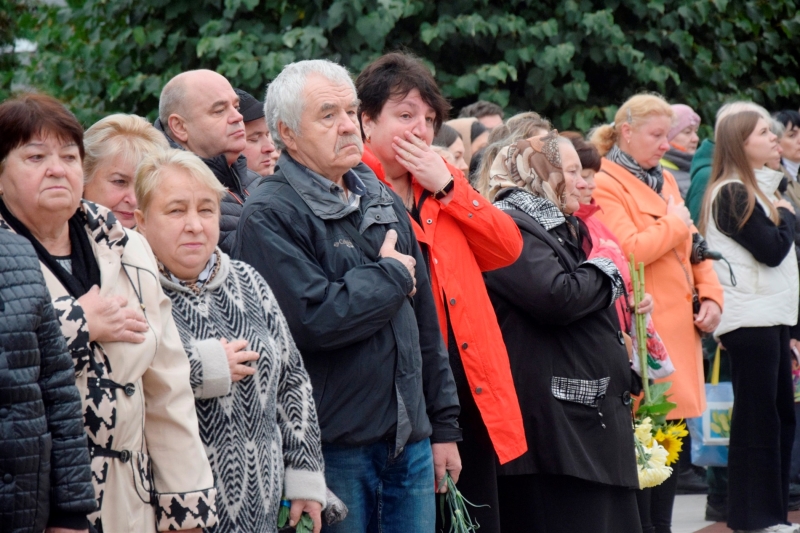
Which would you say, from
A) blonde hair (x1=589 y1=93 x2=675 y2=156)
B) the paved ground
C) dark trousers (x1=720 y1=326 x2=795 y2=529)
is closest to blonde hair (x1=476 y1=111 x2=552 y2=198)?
blonde hair (x1=589 y1=93 x2=675 y2=156)

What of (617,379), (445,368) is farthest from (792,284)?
(445,368)

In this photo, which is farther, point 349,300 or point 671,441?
point 671,441

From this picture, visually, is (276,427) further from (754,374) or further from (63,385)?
(754,374)

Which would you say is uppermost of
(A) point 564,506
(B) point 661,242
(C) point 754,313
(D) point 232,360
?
(B) point 661,242

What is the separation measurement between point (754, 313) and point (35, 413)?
4.72 m

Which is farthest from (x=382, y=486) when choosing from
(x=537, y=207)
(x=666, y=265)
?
(x=666, y=265)

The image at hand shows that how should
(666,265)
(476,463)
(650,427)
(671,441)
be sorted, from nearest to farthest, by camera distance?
(476,463), (650,427), (671,441), (666,265)

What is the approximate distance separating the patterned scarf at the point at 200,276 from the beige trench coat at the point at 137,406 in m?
0.13

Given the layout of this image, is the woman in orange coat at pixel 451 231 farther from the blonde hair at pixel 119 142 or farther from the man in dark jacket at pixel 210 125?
the blonde hair at pixel 119 142

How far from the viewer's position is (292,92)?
3543mm

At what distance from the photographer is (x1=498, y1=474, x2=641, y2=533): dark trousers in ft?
14.3

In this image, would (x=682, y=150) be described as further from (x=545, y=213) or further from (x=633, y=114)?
(x=545, y=213)

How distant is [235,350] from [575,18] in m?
5.95

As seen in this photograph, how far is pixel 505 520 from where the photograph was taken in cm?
449
